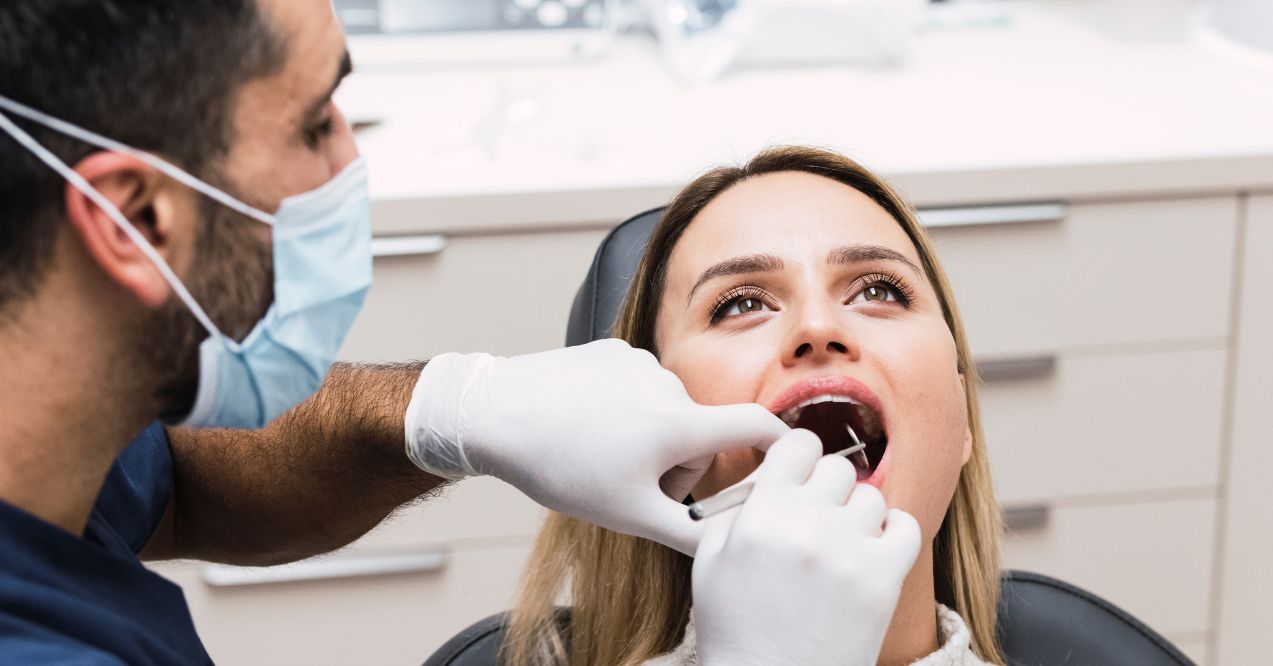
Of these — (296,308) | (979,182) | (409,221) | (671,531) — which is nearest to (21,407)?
(296,308)

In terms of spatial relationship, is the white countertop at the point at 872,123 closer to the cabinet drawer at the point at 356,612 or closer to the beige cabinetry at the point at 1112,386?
the beige cabinetry at the point at 1112,386

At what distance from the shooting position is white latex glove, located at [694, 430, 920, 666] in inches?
37.2

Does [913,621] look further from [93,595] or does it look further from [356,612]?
[356,612]

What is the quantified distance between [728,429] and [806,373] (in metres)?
0.13

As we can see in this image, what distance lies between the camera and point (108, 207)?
83 cm

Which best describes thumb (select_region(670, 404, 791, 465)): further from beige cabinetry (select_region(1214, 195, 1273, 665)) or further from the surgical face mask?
beige cabinetry (select_region(1214, 195, 1273, 665))

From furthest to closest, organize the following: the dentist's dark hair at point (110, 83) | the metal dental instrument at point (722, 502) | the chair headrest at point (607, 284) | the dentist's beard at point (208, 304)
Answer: the chair headrest at point (607, 284), the metal dental instrument at point (722, 502), the dentist's beard at point (208, 304), the dentist's dark hair at point (110, 83)

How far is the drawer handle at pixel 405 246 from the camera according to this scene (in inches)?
69.1

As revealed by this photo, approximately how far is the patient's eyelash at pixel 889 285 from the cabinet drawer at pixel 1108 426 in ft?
2.27

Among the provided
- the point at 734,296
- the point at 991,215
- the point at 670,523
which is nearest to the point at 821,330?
the point at 734,296

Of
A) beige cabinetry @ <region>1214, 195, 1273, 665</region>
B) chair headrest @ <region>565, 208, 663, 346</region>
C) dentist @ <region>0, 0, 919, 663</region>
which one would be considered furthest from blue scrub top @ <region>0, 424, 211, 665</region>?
beige cabinetry @ <region>1214, 195, 1273, 665</region>

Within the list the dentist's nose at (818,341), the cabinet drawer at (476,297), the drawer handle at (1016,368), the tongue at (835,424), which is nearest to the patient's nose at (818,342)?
the dentist's nose at (818,341)

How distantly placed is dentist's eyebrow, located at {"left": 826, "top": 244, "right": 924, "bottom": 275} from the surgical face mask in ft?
1.46

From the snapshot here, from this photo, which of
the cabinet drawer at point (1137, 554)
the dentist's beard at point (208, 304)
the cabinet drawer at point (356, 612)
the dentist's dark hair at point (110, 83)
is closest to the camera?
the dentist's dark hair at point (110, 83)
